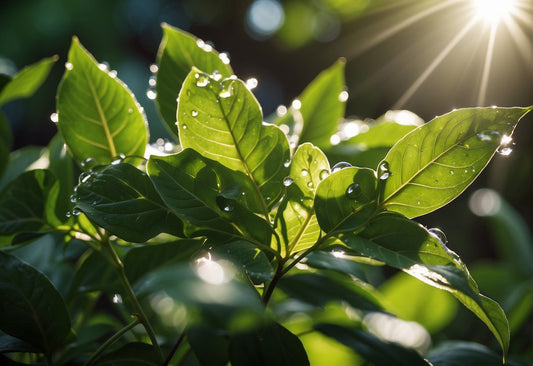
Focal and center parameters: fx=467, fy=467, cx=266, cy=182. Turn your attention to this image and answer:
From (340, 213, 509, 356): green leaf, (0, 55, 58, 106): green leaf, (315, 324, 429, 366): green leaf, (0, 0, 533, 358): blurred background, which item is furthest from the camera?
(0, 0, 533, 358): blurred background

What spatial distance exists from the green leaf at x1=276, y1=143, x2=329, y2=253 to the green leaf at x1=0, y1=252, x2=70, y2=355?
292 mm

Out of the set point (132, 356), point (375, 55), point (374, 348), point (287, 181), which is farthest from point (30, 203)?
point (375, 55)

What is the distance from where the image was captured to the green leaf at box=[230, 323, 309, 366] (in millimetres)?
468

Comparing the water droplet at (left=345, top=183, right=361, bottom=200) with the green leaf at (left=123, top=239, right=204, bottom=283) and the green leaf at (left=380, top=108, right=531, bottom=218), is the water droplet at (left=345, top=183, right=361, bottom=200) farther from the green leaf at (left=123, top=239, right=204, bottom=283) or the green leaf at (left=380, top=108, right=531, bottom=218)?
the green leaf at (left=123, top=239, right=204, bottom=283)

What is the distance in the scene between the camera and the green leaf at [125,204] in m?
0.48

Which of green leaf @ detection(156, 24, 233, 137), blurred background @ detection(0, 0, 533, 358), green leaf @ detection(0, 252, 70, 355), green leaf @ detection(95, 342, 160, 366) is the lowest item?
green leaf @ detection(95, 342, 160, 366)

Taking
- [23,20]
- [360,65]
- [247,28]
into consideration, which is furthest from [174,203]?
[23,20]

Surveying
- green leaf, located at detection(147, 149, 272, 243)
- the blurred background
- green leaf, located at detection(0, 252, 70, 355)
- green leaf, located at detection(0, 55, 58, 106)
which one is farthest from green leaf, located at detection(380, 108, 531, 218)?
the blurred background

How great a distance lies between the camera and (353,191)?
0.46m

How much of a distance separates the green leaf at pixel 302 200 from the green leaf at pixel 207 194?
3 centimetres

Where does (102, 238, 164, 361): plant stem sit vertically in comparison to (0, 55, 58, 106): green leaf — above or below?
below

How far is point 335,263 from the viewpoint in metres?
0.62

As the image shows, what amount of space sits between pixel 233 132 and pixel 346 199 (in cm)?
13

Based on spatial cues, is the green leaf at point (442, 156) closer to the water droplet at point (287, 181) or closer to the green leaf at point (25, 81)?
the water droplet at point (287, 181)
